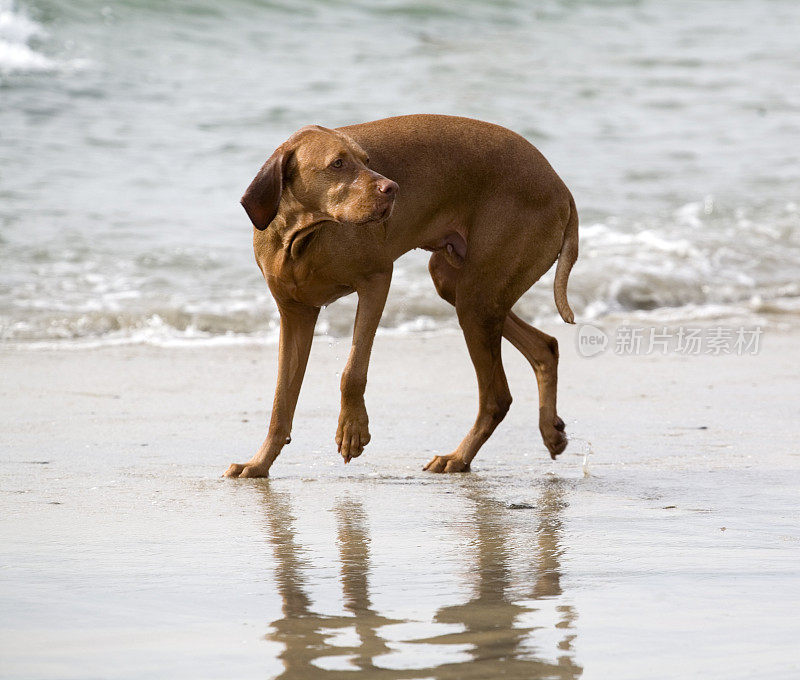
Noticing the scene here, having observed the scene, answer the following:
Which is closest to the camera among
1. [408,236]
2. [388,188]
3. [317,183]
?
[388,188]

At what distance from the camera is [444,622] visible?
269cm

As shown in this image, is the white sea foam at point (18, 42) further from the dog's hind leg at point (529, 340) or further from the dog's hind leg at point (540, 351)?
the dog's hind leg at point (540, 351)

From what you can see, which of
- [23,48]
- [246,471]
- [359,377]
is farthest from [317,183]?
[23,48]

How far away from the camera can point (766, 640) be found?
2.61 metres

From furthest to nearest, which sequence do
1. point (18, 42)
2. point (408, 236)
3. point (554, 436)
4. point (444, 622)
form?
point (18, 42) → point (554, 436) → point (408, 236) → point (444, 622)

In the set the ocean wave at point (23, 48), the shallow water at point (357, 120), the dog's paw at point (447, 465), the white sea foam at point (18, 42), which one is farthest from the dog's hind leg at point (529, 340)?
the white sea foam at point (18, 42)

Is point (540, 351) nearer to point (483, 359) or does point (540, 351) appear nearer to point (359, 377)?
point (483, 359)

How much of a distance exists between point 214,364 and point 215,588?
373cm

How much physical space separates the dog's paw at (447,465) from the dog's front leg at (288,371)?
1.77 feet

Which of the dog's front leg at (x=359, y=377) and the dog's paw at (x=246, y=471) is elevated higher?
the dog's front leg at (x=359, y=377)

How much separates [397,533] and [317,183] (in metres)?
1.24

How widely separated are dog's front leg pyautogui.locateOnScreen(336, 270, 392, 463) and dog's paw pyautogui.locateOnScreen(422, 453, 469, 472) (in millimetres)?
386

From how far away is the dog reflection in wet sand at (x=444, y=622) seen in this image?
2.40 m

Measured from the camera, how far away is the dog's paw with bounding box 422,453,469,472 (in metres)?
4.59
